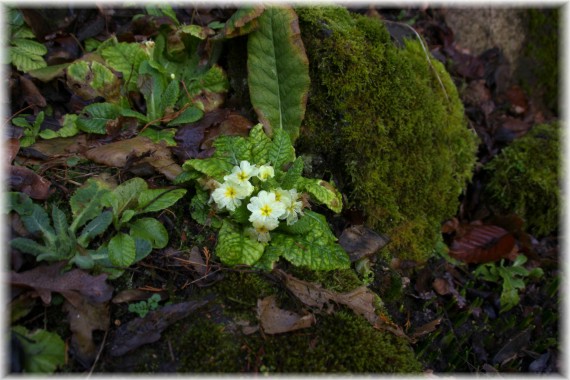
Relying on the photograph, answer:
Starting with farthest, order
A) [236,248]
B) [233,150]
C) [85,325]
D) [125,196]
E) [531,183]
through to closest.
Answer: [531,183]
[233,150]
[125,196]
[236,248]
[85,325]

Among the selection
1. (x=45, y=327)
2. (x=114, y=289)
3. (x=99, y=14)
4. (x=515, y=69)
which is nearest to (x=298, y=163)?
(x=114, y=289)

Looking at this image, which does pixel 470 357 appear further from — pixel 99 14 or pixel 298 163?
pixel 99 14

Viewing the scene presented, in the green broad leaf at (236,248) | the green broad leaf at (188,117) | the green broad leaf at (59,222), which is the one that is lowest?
the green broad leaf at (236,248)

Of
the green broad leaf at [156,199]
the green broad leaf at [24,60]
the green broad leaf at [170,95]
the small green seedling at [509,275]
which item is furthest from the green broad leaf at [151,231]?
the small green seedling at [509,275]

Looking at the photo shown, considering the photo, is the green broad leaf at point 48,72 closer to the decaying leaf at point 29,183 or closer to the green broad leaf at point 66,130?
the green broad leaf at point 66,130

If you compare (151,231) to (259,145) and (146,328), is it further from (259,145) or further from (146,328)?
(259,145)

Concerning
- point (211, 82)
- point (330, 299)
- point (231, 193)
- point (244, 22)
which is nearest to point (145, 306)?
point (231, 193)

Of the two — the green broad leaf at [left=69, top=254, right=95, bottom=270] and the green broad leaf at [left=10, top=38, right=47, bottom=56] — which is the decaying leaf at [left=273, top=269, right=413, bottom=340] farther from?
the green broad leaf at [left=10, top=38, right=47, bottom=56]
